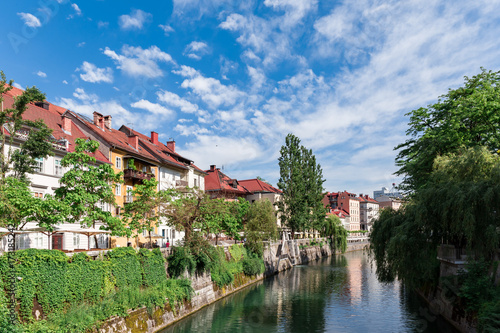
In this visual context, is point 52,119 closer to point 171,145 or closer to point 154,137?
point 154,137

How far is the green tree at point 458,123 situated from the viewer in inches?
1022

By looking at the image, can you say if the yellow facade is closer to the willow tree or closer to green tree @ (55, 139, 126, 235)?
green tree @ (55, 139, 126, 235)

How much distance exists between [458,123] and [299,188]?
130 feet

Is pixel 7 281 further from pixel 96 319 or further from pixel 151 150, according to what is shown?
pixel 151 150

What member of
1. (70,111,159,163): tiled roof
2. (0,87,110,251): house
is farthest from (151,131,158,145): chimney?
(0,87,110,251): house

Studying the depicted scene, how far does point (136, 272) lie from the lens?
23734 mm

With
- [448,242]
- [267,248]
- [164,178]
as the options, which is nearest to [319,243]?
[267,248]

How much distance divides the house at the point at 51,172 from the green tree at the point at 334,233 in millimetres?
52808

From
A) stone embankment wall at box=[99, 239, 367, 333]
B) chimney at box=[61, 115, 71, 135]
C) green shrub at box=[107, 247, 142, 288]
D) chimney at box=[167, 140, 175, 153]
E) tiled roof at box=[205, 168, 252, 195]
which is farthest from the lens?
tiled roof at box=[205, 168, 252, 195]

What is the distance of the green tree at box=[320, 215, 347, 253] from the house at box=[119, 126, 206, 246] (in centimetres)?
3330

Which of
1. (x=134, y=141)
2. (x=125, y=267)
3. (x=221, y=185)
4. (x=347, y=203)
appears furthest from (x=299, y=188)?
(x=347, y=203)

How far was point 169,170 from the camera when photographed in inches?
1987

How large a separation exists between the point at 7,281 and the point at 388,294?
3023cm

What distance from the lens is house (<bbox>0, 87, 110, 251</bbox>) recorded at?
28.8 m
